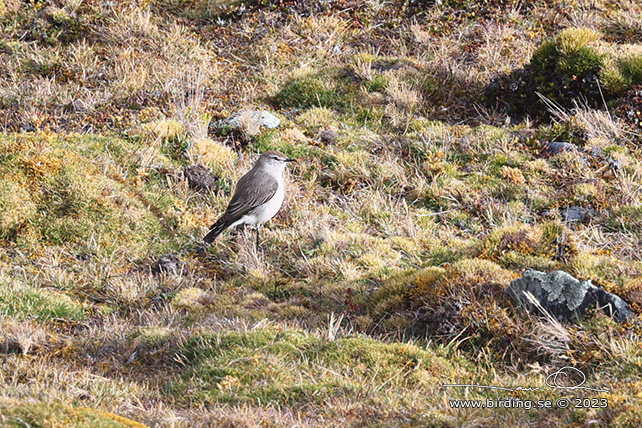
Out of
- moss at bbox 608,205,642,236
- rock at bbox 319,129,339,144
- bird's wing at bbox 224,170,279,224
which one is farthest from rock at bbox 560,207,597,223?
bird's wing at bbox 224,170,279,224

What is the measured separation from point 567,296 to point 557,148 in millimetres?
5392

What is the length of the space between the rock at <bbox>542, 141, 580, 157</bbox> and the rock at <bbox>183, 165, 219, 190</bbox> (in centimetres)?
523

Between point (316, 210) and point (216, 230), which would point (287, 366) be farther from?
point (316, 210)

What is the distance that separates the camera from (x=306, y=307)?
7562 millimetres

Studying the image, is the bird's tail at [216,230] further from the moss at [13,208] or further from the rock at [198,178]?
the moss at [13,208]

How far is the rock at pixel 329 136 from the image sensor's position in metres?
11.8

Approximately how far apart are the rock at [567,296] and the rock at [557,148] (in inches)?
201

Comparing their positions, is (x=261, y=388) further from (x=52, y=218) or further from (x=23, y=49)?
(x=23, y=49)

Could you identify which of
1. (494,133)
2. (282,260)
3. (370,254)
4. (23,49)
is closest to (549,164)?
(494,133)

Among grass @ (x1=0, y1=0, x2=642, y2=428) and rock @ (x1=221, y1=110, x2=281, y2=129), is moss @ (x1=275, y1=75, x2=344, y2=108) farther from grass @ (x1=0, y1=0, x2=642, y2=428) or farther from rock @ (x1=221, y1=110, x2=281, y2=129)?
rock @ (x1=221, y1=110, x2=281, y2=129)

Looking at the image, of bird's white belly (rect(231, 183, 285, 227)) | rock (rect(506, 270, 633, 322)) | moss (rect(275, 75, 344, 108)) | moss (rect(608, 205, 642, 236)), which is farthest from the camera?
moss (rect(275, 75, 344, 108))

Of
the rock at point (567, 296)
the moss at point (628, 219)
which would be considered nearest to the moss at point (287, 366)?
the rock at point (567, 296)

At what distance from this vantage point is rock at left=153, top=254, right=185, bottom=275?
879 centimetres

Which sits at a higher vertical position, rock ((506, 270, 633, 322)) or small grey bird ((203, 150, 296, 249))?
rock ((506, 270, 633, 322))
